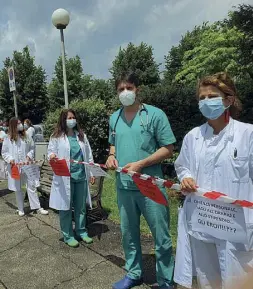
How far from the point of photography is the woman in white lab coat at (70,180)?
4.63 m

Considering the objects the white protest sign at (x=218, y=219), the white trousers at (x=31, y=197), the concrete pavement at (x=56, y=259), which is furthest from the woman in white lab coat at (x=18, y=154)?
the white protest sign at (x=218, y=219)

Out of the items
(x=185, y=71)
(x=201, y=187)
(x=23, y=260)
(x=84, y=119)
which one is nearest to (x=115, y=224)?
(x=23, y=260)

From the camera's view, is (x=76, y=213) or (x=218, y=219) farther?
(x=76, y=213)

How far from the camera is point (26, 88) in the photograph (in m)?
33.0

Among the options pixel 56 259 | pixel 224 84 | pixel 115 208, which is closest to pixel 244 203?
pixel 224 84

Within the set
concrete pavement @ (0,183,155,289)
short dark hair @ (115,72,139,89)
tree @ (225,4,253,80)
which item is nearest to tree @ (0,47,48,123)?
tree @ (225,4,253,80)

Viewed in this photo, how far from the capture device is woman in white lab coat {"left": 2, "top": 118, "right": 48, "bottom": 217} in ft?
20.6

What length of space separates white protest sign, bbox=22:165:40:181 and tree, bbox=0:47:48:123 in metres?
A: 27.3

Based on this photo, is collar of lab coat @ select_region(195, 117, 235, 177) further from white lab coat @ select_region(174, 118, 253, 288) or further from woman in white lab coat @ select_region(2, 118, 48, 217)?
woman in white lab coat @ select_region(2, 118, 48, 217)

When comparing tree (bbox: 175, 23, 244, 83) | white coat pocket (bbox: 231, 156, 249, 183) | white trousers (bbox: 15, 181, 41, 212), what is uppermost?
tree (bbox: 175, 23, 244, 83)

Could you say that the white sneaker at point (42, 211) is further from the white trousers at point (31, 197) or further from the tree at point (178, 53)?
the tree at point (178, 53)

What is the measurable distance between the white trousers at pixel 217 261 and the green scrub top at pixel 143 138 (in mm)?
917

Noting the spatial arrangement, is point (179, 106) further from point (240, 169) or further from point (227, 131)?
point (240, 169)

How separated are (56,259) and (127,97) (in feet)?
7.63
